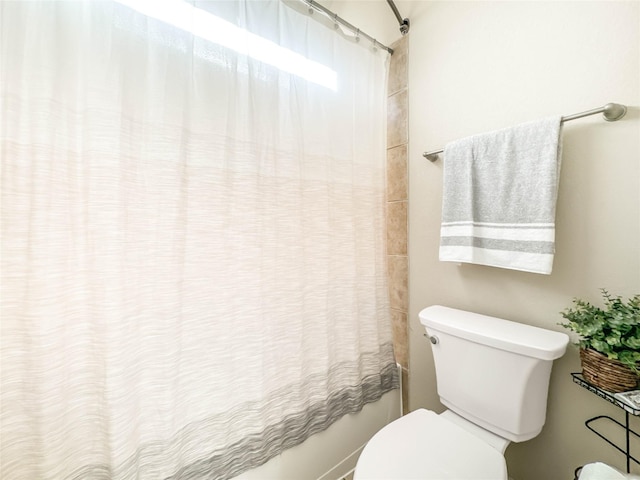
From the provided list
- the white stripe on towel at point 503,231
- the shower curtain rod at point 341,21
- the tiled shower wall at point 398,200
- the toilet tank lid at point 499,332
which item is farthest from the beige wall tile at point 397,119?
the toilet tank lid at point 499,332

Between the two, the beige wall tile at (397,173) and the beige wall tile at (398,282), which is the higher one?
the beige wall tile at (397,173)

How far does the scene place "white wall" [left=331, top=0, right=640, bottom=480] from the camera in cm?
86

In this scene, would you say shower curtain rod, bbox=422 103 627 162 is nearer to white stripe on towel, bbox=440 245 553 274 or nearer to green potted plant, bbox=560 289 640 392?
white stripe on towel, bbox=440 245 553 274

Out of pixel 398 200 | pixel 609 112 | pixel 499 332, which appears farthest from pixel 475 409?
pixel 609 112

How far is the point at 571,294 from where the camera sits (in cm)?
96

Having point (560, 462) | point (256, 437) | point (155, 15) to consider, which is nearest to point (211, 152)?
point (155, 15)

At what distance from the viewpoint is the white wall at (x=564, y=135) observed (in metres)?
0.86

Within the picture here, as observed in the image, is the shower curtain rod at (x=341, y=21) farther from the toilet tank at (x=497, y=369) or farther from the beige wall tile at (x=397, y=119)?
the toilet tank at (x=497, y=369)

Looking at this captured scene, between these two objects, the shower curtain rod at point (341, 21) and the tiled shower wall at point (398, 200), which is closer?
the shower curtain rod at point (341, 21)

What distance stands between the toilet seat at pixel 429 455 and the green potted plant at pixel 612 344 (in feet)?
1.31

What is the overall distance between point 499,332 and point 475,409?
326 millimetres

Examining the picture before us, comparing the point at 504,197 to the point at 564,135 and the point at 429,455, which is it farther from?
the point at 429,455

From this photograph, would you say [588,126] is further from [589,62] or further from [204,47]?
[204,47]

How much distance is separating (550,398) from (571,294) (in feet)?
1.36
